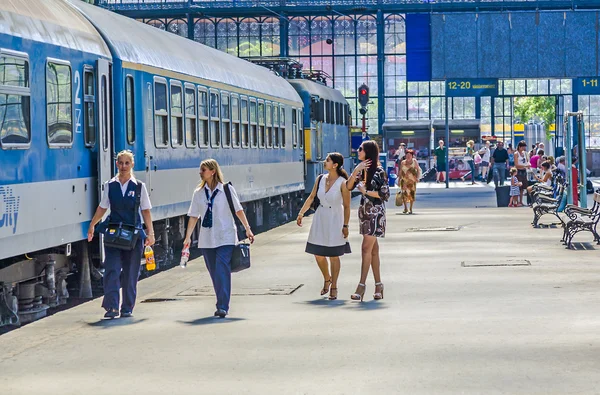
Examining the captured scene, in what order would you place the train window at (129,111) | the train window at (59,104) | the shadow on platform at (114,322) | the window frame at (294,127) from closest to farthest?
1. the shadow on platform at (114,322)
2. the train window at (59,104)
3. the train window at (129,111)
4. the window frame at (294,127)

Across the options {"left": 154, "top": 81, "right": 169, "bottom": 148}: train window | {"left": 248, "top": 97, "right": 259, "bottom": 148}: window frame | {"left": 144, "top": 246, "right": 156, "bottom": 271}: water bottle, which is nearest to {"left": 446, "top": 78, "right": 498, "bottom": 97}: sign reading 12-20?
{"left": 248, "top": 97, "right": 259, "bottom": 148}: window frame

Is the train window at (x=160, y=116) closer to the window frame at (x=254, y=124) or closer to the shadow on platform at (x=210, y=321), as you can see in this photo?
the shadow on platform at (x=210, y=321)

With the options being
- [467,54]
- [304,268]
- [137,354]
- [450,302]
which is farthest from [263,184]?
[467,54]

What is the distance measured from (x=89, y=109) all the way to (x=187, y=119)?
5.40m

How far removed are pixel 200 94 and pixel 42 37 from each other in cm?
807

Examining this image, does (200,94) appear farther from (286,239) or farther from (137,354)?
(137,354)


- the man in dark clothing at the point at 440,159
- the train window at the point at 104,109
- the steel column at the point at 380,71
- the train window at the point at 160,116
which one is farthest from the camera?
the steel column at the point at 380,71

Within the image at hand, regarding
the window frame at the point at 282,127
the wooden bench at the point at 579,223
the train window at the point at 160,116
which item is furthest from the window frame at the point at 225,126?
the window frame at the point at 282,127

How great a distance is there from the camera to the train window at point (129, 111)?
1672 centimetres

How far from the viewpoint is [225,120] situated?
23.8 metres

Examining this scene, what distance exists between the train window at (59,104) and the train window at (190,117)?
19.8ft

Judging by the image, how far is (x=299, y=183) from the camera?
3412cm

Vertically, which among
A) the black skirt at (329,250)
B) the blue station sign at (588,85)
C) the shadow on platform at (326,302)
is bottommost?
the shadow on platform at (326,302)

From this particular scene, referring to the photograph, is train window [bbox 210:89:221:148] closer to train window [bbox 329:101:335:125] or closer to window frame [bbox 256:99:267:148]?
window frame [bbox 256:99:267:148]
